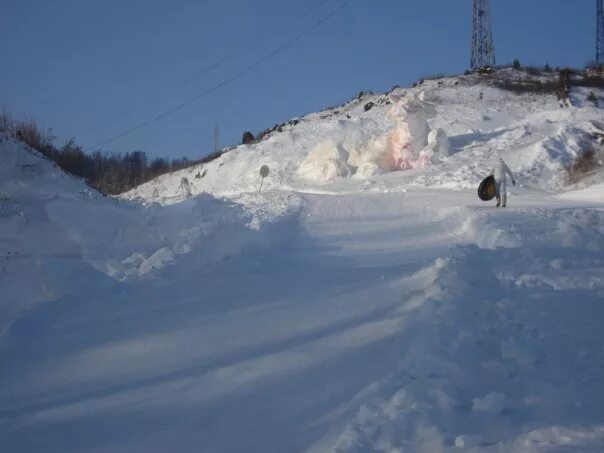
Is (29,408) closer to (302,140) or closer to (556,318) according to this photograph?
(556,318)

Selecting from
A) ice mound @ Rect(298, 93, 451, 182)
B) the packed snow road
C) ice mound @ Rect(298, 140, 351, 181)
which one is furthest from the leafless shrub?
the packed snow road

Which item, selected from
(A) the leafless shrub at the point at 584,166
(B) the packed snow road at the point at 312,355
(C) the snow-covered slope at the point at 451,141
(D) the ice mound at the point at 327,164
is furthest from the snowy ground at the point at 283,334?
(D) the ice mound at the point at 327,164

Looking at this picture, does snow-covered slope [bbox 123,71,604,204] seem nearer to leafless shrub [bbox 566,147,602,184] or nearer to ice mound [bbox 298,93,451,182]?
leafless shrub [bbox 566,147,602,184]

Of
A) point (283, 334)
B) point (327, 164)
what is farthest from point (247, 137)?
point (283, 334)

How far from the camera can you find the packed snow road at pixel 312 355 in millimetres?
3305

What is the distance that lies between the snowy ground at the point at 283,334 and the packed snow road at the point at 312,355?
2 cm

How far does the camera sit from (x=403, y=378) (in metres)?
3.96

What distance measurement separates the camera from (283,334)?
4.78 m

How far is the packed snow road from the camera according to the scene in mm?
3305

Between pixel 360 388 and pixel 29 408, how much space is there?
226 cm

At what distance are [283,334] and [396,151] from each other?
65.5 ft

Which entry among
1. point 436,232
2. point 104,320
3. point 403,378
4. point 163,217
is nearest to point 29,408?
point 104,320

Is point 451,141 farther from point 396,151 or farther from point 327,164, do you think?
point 327,164

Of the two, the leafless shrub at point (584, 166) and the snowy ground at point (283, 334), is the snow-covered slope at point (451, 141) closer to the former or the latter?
the leafless shrub at point (584, 166)
